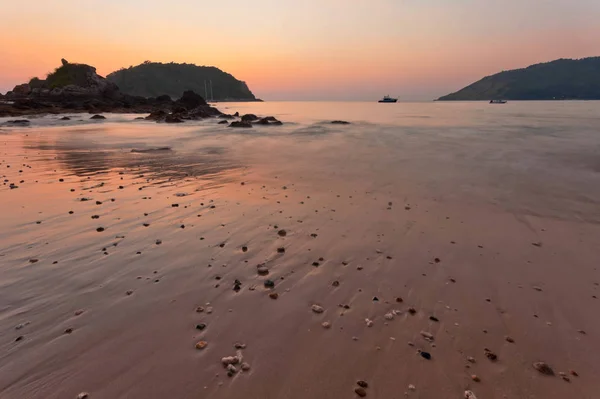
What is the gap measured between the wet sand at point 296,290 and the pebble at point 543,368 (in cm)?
6

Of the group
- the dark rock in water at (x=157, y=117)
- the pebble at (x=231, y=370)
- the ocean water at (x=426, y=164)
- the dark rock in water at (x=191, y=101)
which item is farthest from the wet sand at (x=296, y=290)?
the dark rock in water at (x=191, y=101)

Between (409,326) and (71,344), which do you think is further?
(409,326)

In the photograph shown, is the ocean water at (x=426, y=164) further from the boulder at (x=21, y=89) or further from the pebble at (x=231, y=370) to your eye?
the boulder at (x=21, y=89)

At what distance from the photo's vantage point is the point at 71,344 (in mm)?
3859

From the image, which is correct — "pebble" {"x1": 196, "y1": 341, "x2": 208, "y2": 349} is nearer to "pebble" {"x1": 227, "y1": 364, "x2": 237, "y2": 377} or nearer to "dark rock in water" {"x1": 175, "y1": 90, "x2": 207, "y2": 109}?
"pebble" {"x1": 227, "y1": 364, "x2": 237, "y2": 377}

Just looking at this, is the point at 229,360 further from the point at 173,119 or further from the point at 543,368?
the point at 173,119

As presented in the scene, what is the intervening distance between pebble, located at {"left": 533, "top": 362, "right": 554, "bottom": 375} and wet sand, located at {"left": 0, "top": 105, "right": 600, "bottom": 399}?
0.21ft

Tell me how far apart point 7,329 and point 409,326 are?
16.5 ft

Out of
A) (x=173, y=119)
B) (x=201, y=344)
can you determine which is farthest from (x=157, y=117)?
(x=201, y=344)

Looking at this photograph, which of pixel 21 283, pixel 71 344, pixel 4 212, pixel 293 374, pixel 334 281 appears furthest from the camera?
pixel 4 212

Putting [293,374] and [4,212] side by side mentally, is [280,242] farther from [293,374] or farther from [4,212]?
[4,212]

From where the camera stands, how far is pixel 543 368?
12.1ft

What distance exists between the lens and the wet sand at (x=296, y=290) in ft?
11.5

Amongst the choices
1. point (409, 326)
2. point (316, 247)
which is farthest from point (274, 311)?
point (316, 247)
